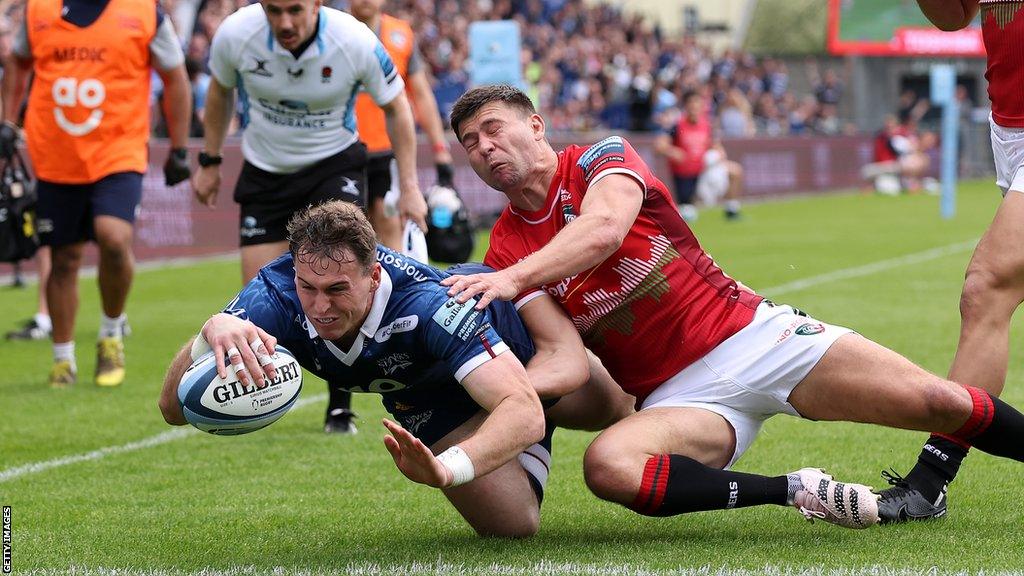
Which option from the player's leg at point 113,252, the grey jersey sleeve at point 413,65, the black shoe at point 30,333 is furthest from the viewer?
the black shoe at point 30,333

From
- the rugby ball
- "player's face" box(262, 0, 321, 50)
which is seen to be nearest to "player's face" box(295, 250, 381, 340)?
the rugby ball

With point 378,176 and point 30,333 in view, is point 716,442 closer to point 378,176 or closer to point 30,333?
point 378,176

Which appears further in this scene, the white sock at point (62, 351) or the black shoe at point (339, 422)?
the white sock at point (62, 351)

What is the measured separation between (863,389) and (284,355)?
182 cm

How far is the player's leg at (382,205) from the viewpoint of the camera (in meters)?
8.30

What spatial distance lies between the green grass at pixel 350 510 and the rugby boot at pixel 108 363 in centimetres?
9

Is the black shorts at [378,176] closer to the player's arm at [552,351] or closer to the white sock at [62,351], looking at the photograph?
the white sock at [62,351]

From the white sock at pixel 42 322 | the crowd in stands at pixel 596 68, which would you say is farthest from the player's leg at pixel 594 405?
the crowd in stands at pixel 596 68

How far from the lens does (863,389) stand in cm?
483

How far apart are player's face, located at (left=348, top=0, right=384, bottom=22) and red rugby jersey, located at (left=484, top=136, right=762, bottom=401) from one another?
4006mm

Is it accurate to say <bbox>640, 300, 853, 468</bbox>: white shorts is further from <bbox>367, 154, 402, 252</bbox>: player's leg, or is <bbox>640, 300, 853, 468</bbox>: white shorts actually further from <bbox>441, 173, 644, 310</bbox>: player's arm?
<bbox>367, 154, 402, 252</bbox>: player's leg

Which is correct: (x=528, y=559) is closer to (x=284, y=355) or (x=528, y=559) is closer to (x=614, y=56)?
(x=284, y=355)

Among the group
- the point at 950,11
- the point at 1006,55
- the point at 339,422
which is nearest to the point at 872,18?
the point at 339,422

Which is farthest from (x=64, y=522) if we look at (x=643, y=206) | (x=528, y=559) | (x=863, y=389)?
(x=863, y=389)
